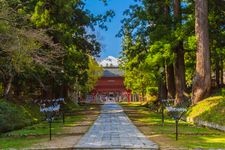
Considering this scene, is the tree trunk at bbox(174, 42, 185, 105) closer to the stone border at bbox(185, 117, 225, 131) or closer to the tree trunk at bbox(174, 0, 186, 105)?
the tree trunk at bbox(174, 0, 186, 105)

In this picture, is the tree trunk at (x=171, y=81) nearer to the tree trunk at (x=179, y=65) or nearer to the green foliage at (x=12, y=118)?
the tree trunk at (x=179, y=65)

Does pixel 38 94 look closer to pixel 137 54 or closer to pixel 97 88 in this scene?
pixel 137 54

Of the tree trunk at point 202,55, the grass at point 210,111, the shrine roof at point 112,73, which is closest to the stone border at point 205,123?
the grass at point 210,111

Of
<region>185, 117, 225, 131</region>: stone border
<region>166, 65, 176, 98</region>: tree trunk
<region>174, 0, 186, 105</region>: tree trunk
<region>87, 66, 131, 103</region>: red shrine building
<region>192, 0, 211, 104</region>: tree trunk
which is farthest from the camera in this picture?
<region>87, 66, 131, 103</region>: red shrine building

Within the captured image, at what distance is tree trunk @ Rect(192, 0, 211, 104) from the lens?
102ft

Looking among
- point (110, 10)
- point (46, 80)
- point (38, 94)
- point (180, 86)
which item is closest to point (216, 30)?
point (180, 86)

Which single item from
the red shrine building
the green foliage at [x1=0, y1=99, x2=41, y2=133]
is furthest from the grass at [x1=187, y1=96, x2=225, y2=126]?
the red shrine building

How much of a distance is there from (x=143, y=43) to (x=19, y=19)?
1851cm

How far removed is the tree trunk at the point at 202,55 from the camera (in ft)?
102

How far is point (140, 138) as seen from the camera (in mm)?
17766

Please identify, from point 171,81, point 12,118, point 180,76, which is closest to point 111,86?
point 171,81

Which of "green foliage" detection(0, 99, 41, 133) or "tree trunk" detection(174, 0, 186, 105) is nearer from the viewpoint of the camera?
"green foliage" detection(0, 99, 41, 133)

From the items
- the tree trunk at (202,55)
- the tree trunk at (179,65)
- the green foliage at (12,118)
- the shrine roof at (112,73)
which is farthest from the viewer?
the shrine roof at (112,73)

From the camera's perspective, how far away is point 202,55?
102ft
